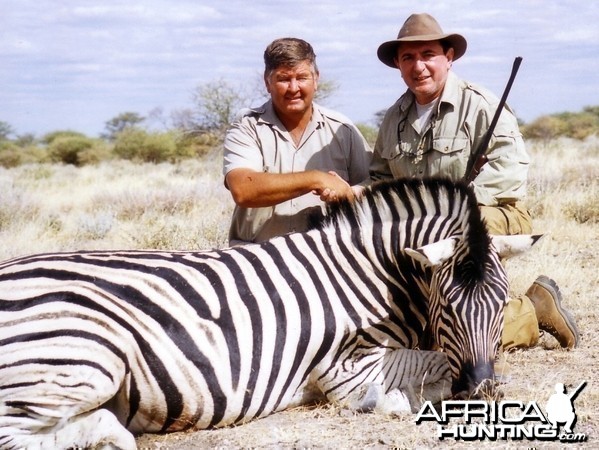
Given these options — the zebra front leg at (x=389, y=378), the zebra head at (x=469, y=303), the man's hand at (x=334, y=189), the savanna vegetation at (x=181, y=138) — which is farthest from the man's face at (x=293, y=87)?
the savanna vegetation at (x=181, y=138)

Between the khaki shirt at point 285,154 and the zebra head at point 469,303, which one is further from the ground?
the khaki shirt at point 285,154

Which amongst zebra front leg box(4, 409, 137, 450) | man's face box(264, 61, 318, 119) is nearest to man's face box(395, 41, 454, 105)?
man's face box(264, 61, 318, 119)

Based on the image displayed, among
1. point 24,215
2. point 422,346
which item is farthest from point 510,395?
point 24,215

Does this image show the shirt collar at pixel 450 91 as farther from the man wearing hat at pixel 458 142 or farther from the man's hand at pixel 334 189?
the man's hand at pixel 334 189

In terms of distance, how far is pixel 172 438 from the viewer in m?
3.76

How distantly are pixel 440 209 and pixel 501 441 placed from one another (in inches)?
48.9

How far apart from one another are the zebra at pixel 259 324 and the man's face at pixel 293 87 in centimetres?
148

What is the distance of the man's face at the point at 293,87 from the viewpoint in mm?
5418

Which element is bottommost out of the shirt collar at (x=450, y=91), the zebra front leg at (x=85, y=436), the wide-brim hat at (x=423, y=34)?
the zebra front leg at (x=85, y=436)

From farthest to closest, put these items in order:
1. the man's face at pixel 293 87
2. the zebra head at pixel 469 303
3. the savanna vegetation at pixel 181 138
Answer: the savanna vegetation at pixel 181 138 → the man's face at pixel 293 87 → the zebra head at pixel 469 303

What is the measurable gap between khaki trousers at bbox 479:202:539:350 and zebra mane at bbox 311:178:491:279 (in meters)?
0.89

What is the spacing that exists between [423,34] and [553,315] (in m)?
2.06

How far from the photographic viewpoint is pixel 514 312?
16.3ft

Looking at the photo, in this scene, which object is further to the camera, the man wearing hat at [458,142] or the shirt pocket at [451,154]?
the shirt pocket at [451,154]
